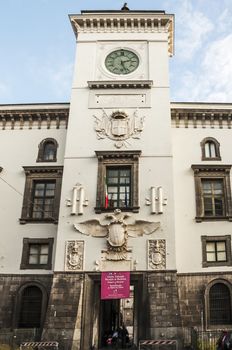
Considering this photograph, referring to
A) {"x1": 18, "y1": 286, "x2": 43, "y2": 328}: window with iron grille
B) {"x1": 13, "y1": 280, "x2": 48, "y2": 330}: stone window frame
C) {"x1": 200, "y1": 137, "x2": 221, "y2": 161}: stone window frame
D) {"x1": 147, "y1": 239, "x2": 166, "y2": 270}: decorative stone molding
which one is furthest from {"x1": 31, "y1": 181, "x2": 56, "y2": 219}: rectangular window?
{"x1": 200, "y1": 137, "x2": 221, "y2": 161}: stone window frame

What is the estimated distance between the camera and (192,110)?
28.7 metres

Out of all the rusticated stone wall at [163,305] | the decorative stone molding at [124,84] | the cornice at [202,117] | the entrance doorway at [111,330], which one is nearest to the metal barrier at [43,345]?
the rusticated stone wall at [163,305]

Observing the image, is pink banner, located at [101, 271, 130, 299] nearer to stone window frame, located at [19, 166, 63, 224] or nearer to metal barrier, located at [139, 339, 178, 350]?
metal barrier, located at [139, 339, 178, 350]

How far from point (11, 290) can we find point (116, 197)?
326 inches

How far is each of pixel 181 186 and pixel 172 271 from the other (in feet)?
19.4

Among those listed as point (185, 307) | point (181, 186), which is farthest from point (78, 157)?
point (185, 307)

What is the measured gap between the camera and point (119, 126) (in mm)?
27141

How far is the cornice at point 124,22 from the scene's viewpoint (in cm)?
3072

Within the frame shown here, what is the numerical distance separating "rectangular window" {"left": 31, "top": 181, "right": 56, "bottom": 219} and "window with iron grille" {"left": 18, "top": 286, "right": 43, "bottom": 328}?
453cm

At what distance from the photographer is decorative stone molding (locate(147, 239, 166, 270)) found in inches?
928

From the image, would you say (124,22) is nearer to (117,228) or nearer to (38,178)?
(38,178)

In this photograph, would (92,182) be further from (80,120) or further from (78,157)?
(80,120)

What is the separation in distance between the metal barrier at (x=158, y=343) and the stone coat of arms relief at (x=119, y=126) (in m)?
11.7

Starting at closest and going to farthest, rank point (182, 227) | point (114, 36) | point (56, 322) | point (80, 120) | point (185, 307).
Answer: point (56, 322), point (185, 307), point (182, 227), point (80, 120), point (114, 36)
